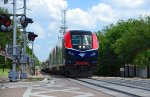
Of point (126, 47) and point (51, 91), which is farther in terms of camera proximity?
point (126, 47)

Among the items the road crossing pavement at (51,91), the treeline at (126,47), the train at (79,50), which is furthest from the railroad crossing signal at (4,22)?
the treeline at (126,47)

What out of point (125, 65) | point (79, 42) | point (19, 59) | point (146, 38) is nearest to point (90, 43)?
point (79, 42)

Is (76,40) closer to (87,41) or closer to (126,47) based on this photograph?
(87,41)

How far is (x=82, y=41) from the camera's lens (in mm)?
43062

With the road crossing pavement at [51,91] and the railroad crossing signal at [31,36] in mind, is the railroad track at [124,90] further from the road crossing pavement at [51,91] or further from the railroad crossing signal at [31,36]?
the railroad crossing signal at [31,36]

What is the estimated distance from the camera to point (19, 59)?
112 ft

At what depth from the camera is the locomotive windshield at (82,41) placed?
42.9m

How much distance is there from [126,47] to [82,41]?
25613 millimetres

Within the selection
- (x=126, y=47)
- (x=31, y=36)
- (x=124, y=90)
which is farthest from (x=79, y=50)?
(x=126, y=47)

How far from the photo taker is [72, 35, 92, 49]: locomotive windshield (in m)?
42.9

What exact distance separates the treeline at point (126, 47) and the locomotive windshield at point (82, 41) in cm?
2171

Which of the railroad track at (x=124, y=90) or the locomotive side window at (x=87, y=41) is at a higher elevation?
the locomotive side window at (x=87, y=41)

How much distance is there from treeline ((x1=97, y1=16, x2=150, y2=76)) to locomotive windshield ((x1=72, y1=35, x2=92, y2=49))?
21.7 meters

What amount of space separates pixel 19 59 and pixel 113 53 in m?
47.0
